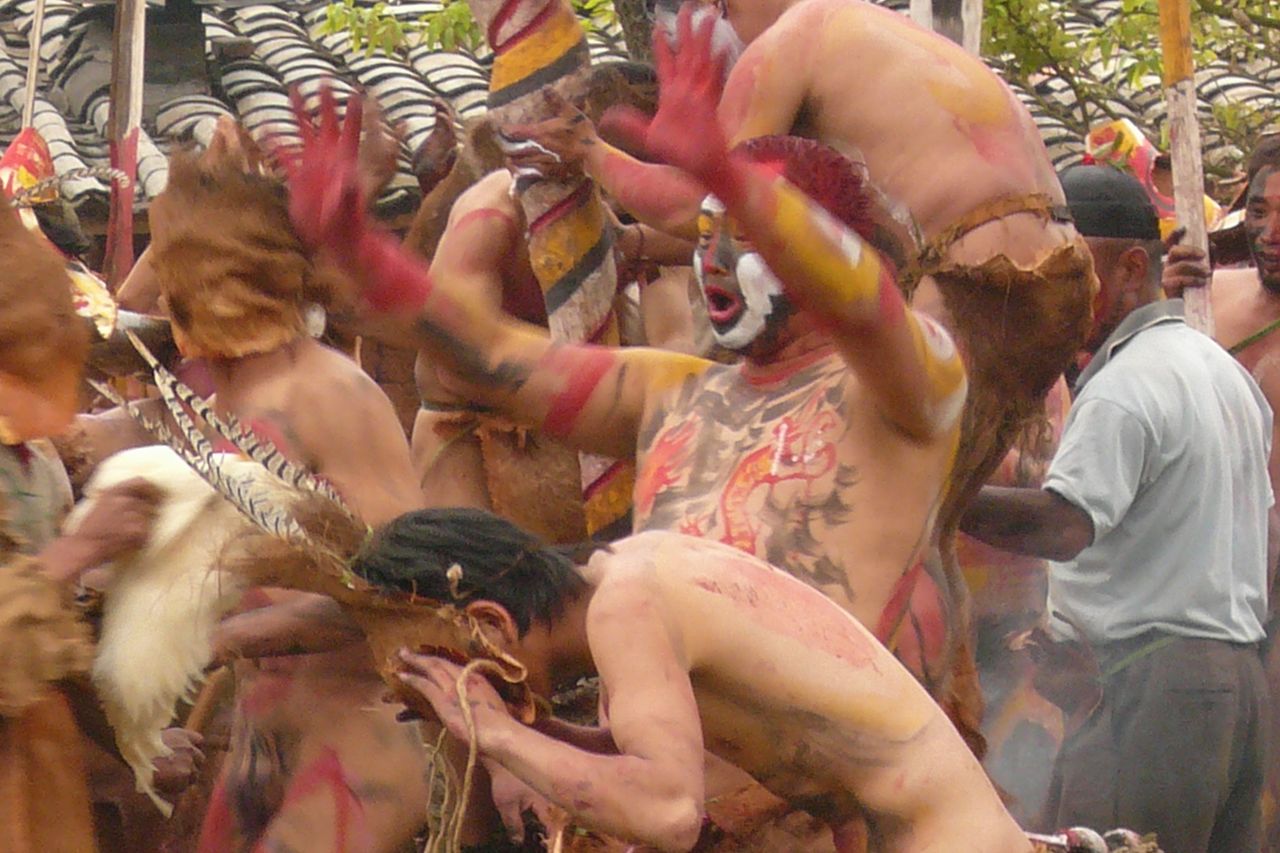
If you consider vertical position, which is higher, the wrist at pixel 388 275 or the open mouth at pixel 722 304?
Result: the wrist at pixel 388 275

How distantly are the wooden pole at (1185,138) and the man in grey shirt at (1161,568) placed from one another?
1.76ft

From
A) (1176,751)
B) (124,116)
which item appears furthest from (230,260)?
(124,116)

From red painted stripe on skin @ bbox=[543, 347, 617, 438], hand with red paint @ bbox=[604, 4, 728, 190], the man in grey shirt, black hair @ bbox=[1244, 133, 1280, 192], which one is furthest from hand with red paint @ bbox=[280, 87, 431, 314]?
black hair @ bbox=[1244, 133, 1280, 192]

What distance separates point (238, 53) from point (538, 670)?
303 inches

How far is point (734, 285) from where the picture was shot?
4.01m

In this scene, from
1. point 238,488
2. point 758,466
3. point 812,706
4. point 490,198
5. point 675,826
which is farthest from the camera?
point 490,198

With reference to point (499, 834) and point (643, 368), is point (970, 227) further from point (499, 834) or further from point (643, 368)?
point (499, 834)

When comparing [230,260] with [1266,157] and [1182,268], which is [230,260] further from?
[1266,157]

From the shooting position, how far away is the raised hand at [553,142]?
460cm

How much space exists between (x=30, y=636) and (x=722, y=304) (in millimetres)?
1372

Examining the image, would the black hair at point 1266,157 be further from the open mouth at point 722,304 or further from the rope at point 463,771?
the rope at point 463,771

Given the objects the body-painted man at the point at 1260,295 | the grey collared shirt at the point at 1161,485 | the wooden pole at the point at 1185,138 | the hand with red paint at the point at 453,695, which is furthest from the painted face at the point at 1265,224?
the hand with red paint at the point at 453,695

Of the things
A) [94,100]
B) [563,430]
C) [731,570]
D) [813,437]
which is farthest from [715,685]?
[94,100]

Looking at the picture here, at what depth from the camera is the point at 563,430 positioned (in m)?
4.29
